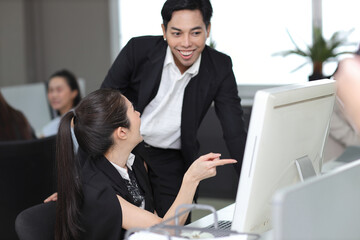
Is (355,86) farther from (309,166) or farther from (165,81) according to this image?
(165,81)

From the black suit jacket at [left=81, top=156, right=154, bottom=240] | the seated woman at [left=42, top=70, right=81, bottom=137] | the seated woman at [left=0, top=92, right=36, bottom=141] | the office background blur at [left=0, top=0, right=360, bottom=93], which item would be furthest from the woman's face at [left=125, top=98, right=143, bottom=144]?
the office background blur at [left=0, top=0, right=360, bottom=93]

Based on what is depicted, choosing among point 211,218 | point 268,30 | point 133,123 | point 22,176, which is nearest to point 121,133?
point 133,123

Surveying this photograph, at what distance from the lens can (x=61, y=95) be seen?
12.5 feet

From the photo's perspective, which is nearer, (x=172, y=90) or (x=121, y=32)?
(x=172, y=90)

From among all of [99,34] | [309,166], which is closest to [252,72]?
[99,34]

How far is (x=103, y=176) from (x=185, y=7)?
68cm

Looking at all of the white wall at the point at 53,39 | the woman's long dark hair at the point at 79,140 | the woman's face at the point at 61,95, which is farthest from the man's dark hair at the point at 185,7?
the white wall at the point at 53,39

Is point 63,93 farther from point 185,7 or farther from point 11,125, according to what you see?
point 185,7

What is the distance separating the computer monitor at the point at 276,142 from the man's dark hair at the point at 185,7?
75cm

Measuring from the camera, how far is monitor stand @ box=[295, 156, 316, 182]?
1355 millimetres

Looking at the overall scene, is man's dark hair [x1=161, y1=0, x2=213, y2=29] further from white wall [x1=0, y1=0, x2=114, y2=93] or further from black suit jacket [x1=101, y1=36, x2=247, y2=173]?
white wall [x1=0, y1=0, x2=114, y2=93]

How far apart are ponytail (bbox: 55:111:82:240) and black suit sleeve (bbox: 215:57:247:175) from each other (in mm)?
720

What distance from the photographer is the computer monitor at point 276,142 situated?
3.82 ft

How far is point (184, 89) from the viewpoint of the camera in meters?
2.20
